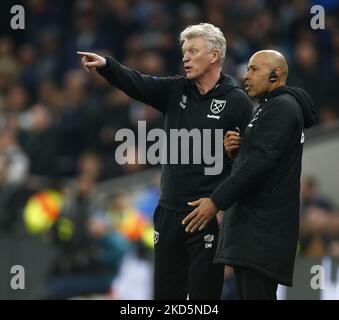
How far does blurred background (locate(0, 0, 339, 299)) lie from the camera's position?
10.9 metres

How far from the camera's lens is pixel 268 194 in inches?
225

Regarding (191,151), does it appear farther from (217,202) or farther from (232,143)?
(217,202)

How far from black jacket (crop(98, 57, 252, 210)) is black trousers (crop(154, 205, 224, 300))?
0.13 metres

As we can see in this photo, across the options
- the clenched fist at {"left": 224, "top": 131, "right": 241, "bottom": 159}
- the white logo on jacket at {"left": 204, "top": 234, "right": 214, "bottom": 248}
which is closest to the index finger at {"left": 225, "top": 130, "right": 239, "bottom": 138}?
the clenched fist at {"left": 224, "top": 131, "right": 241, "bottom": 159}

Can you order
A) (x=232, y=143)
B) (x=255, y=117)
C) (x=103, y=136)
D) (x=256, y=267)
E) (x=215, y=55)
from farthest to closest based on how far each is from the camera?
1. (x=103, y=136)
2. (x=215, y=55)
3. (x=232, y=143)
4. (x=255, y=117)
5. (x=256, y=267)

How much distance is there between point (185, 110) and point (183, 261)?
0.90 meters

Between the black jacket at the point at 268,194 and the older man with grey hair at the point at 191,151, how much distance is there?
456mm

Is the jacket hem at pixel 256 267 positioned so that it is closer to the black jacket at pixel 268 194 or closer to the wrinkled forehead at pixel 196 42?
the black jacket at pixel 268 194

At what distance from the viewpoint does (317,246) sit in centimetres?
1034

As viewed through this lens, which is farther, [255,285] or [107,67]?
[107,67]

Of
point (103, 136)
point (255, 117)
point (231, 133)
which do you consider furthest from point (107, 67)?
point (103, 136)

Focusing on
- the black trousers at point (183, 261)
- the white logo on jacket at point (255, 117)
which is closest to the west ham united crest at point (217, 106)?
the white logo on jacket at point (255, 117)

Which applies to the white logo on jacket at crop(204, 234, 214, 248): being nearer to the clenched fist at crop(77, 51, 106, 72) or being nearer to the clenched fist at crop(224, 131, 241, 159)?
the clenched fist at crop(224, 131, 241, 159)

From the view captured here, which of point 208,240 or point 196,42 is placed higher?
point 196,42
